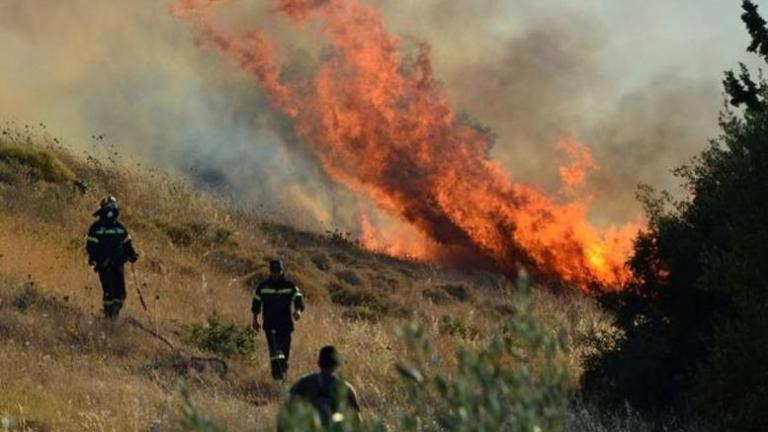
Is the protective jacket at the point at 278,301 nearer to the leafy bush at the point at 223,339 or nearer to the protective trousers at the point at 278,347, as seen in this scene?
the protective trousers at the point at 278,347

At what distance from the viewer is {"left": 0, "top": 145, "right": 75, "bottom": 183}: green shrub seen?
91.7 ft

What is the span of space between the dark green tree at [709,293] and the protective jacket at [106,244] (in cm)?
797

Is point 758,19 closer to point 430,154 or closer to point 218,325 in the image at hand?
point 218,325

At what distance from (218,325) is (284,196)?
33027 mm

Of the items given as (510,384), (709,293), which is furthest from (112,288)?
(510,384)

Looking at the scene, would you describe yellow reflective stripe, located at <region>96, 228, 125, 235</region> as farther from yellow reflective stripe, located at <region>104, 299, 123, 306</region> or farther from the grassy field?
the grassy field

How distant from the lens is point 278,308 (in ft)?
48.2

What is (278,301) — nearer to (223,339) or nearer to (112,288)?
(223,339)

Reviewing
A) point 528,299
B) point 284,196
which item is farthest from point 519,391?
point 284,196

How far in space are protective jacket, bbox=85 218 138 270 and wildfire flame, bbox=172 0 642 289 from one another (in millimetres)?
16816

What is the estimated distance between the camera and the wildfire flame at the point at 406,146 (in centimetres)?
3362

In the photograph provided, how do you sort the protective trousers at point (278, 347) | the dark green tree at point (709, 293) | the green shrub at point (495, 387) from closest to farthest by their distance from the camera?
the green shrub at point (495, 387) < the dark green tree at point (709, 293) < the protective trousers at point (278, 347)

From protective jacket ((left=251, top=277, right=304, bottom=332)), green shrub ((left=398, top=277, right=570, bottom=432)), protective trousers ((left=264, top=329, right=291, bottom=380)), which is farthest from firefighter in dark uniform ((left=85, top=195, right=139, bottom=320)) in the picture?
green shrub ((left=398, top=277, right=570, bottom=432))

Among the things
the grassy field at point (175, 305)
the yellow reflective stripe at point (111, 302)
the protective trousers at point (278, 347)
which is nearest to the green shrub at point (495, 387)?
the grassy field at point (175, 305)
